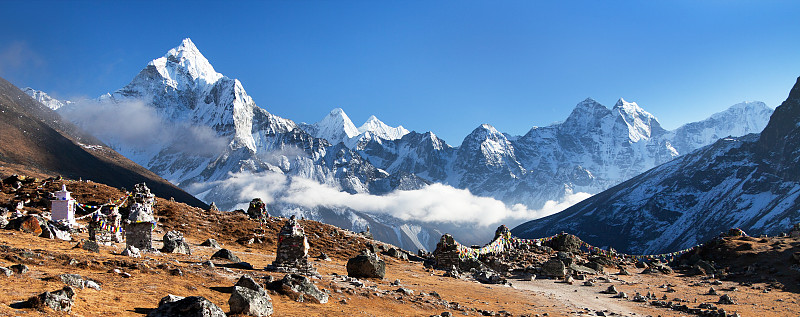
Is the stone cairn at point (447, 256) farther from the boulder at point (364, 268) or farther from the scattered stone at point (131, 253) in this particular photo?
the scattered stone at point (131, 253)

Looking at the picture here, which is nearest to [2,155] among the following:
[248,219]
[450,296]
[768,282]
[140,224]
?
[248,219]

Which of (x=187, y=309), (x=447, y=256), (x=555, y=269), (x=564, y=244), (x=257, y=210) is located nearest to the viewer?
(x=187, y=309)

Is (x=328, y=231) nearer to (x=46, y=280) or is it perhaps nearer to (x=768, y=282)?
(x=46, y=280)

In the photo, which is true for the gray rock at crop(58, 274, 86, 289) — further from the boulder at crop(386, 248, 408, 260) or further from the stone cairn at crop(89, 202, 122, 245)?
the boulder at crop(386, 248, 408, 260)

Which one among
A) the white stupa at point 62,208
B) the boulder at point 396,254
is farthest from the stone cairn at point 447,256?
the white stupa at point 62,208

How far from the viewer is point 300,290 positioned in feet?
72.2

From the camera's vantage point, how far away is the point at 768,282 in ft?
163

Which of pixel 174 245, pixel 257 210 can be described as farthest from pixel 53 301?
pixel 257 210

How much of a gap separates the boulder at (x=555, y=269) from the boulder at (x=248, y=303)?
4039cm

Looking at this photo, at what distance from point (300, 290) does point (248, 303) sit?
17.3 ft

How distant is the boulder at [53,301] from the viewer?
1388 cm

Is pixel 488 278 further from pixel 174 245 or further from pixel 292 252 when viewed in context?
pixel 174 245

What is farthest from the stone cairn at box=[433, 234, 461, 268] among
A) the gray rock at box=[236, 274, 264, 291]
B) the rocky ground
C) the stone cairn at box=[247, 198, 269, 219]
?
the gray rock at box=[236, 274, 264, 291]

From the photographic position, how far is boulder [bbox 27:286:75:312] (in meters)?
13.9
